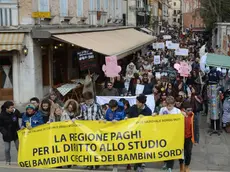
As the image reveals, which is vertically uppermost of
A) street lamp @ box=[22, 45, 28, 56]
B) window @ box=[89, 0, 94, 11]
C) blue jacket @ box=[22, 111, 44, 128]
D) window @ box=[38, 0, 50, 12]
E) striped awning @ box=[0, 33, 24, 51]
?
window @ box=[89, 0, 94, 11]

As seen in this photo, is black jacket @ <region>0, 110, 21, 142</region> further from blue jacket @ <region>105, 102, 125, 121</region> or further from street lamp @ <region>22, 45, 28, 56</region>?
street lamp @ <region>22, 45, 28, 56</region>

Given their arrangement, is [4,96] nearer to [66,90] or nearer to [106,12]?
[66,90]

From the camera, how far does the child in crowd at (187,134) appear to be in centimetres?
778

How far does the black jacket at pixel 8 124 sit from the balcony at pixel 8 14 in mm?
8441

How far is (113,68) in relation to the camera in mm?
13711

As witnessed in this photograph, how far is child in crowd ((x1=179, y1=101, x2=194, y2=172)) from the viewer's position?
7.78m

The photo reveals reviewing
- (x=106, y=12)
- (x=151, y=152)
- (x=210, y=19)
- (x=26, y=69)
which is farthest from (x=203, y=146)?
(x=210, y=19)

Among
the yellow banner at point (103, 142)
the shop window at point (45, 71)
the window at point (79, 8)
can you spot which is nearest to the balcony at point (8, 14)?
the shop window at point (45, 71)

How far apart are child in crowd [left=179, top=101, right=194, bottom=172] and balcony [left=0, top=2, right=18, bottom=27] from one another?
392 inches

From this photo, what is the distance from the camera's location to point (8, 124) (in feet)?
27.3

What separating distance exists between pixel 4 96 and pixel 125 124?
9.99 meters

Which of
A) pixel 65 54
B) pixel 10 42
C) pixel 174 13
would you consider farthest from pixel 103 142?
pixel 174 13

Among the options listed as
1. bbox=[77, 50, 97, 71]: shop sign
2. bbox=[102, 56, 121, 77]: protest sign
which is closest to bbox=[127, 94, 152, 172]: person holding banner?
bbox=[102, 56, 121, 77]: protest sign

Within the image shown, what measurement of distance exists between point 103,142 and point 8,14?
9.86 metres
